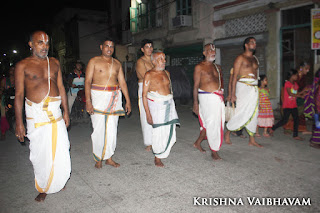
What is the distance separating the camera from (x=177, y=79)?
12844mm

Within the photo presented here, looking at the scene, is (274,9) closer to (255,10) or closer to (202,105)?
(255,10)

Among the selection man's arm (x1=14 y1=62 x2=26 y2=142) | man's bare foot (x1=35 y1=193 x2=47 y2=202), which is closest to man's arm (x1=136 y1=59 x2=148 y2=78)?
man's arm (x1=14 y1=62 x2=26 y2=142)

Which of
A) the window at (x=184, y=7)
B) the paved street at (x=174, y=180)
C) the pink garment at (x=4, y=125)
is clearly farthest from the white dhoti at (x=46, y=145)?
the window at (x=184, y=7)

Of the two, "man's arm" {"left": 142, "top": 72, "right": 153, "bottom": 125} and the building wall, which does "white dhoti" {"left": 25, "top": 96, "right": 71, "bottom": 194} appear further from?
the building wall

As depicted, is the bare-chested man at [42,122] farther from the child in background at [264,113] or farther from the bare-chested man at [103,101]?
the child in background at [264,113]

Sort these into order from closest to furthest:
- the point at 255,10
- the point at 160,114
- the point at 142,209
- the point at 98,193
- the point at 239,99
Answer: the point at 142,209 < the point at 98,193 < the point at 160,114 < the point at 239,99 < the point at 255,10

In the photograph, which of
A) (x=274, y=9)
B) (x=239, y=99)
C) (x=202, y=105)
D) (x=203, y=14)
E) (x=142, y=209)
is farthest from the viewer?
(x=203, y=14)

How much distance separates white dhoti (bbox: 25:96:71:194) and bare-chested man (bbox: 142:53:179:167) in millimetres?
1463

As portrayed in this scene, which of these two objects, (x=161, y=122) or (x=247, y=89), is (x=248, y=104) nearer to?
(x=247, y=89)

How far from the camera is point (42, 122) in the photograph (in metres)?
3.19

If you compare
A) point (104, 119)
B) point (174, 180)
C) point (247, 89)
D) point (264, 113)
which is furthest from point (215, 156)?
point (264, 113)

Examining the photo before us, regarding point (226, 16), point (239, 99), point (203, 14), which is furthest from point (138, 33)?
point (239, 99)

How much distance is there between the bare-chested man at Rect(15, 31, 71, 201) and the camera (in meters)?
3.17

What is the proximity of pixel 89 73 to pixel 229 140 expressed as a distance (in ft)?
10.7
